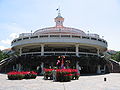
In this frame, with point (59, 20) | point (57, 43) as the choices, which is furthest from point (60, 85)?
point (59, 20)

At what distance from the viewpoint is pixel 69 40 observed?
3253cm

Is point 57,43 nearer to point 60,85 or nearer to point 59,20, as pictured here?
point 59,20

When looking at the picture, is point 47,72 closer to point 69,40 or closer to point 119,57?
point 69,40

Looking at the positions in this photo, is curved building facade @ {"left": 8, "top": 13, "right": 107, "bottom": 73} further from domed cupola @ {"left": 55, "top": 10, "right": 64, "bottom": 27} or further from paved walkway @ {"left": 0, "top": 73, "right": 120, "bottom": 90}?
paved walkway @ {"left": 0, "top": 73, "right": 120, "bottom": 90}

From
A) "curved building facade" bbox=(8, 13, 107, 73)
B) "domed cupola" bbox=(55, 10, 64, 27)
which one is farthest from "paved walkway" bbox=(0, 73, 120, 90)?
"domed cupola" bbox=(55, 10, 64, 27)

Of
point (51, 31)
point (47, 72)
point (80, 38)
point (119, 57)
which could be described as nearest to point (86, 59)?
point (80, 38)

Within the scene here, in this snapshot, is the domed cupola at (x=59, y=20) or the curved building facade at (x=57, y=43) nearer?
the curved building facade at (x=57, y=43)

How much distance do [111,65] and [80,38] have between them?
1512cm

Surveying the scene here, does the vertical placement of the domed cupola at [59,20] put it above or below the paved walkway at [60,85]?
above

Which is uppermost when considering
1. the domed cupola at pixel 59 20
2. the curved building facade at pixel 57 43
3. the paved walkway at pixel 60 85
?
the domed cupola at pixel 59 20

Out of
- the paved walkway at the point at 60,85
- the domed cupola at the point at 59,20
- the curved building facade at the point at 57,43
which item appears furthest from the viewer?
the domed cupola at the point at 59,20

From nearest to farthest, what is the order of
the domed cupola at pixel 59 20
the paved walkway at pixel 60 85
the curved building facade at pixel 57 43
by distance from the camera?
1. the paved walkway at pixel 60 85
2. the curved building facade at pixel 57 43
3. the domed cupola at pixel 59 20

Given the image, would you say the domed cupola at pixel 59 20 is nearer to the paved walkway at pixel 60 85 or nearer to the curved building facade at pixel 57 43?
the curved building facade at pixel 57 43

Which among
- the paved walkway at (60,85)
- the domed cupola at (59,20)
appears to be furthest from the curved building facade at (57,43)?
the paved walkway at (60,85)
